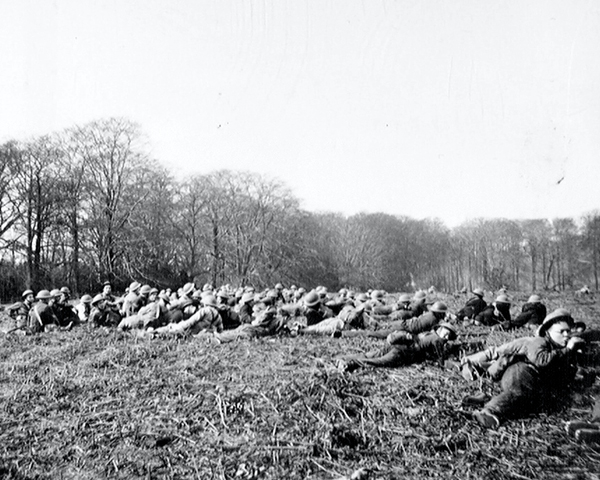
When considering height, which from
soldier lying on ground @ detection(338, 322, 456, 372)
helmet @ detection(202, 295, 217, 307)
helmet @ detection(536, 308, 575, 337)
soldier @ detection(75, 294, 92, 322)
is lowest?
soldier @ detection(75, 294, 92, 322)

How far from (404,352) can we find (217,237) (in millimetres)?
32717

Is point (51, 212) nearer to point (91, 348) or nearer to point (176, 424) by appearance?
point (91, 348)

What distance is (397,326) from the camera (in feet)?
29.9

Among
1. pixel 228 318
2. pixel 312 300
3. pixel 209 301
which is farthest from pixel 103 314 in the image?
pixel 312 300

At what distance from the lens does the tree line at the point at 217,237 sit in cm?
2650

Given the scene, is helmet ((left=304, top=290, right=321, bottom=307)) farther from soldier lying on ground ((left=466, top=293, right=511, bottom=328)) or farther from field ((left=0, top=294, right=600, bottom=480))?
soldier lying on ground ((left=466, top=293, right=511, bottom=328))

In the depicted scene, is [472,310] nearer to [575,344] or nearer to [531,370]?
[575,344]

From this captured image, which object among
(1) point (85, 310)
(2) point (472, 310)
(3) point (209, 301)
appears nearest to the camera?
(3) point (209, 301)

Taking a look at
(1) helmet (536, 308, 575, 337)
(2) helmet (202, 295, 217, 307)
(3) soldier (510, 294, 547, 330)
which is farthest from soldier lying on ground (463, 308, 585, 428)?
(2) helmet (202, 295, 217, 307)

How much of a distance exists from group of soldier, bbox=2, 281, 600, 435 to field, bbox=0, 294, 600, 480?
0.25m

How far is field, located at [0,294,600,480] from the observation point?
371cm

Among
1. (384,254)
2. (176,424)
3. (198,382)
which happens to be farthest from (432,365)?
(384,254)

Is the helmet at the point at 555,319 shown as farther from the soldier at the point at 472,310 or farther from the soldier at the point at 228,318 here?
the soldier at the point at 228,318

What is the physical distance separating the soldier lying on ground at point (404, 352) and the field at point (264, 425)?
208 millimetres
